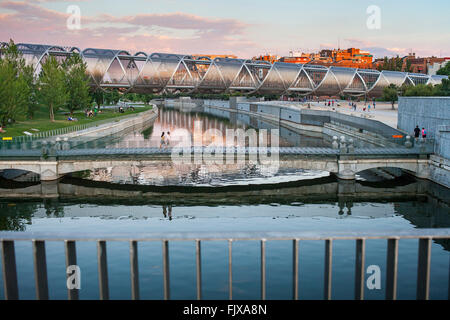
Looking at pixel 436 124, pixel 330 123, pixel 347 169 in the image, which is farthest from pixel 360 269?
pixel 330 123

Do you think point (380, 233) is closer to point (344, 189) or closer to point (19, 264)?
point (19, 264)

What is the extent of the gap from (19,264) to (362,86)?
433ft

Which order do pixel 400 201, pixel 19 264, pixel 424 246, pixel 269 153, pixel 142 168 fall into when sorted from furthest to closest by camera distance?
pixel 142 168
pixel 269 153
pixel 400 201
pixel 19 264
pixel 424 246

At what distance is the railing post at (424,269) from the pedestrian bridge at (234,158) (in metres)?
22.6

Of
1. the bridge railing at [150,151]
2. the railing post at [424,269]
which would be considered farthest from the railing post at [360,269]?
the bridge railing at [150,151]

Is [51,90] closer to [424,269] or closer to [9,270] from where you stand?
[9,270]

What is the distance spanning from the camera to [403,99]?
128ft

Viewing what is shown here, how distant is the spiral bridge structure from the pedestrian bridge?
7257cm

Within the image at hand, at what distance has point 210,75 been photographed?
389 ft

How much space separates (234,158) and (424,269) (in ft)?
76.4

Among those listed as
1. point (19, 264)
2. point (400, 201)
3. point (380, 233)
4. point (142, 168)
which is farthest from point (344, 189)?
point (380, 233)

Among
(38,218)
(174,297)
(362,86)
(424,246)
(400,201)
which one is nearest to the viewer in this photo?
(424,246)

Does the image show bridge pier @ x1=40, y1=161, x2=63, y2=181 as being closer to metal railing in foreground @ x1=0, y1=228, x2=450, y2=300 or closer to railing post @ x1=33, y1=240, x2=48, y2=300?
metal railing in foreground @ x1=0, y1=228, x2=450, y2=300

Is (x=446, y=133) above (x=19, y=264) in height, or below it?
above
